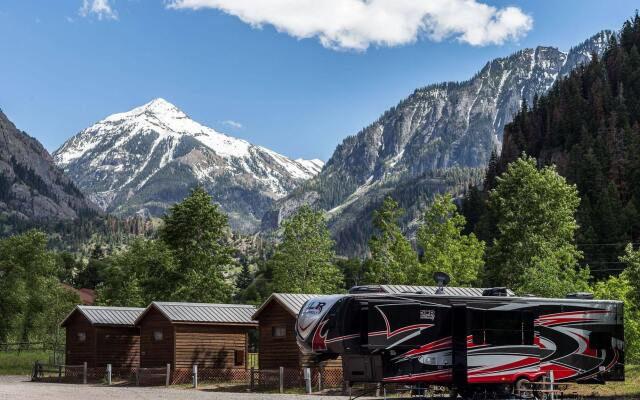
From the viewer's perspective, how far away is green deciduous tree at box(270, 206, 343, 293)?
3103 inches

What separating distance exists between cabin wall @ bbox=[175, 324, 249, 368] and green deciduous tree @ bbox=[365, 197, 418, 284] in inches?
638

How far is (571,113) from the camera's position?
19738cm

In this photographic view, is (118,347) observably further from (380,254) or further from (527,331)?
(527,331)

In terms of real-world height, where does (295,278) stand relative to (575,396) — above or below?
above

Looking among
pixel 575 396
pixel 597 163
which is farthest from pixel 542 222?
pixel 597 163

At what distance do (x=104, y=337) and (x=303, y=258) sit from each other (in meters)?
22.1

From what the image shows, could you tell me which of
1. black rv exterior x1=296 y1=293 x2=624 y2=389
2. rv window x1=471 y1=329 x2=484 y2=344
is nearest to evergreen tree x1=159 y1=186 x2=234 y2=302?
black rv exterior x1=296 y1=293 x2=624 y2=389

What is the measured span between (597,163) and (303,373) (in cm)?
11639

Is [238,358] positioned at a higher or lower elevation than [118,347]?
lower

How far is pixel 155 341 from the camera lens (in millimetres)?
57688

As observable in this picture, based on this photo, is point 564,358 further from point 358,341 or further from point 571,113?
point 571,113

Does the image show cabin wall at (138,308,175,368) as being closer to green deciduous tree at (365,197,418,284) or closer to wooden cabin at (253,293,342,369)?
wooden cabin at (253,293,342,369)

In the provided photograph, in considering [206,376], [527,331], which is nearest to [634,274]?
[527,331]

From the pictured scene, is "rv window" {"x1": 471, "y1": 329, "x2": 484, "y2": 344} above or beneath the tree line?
beneath
